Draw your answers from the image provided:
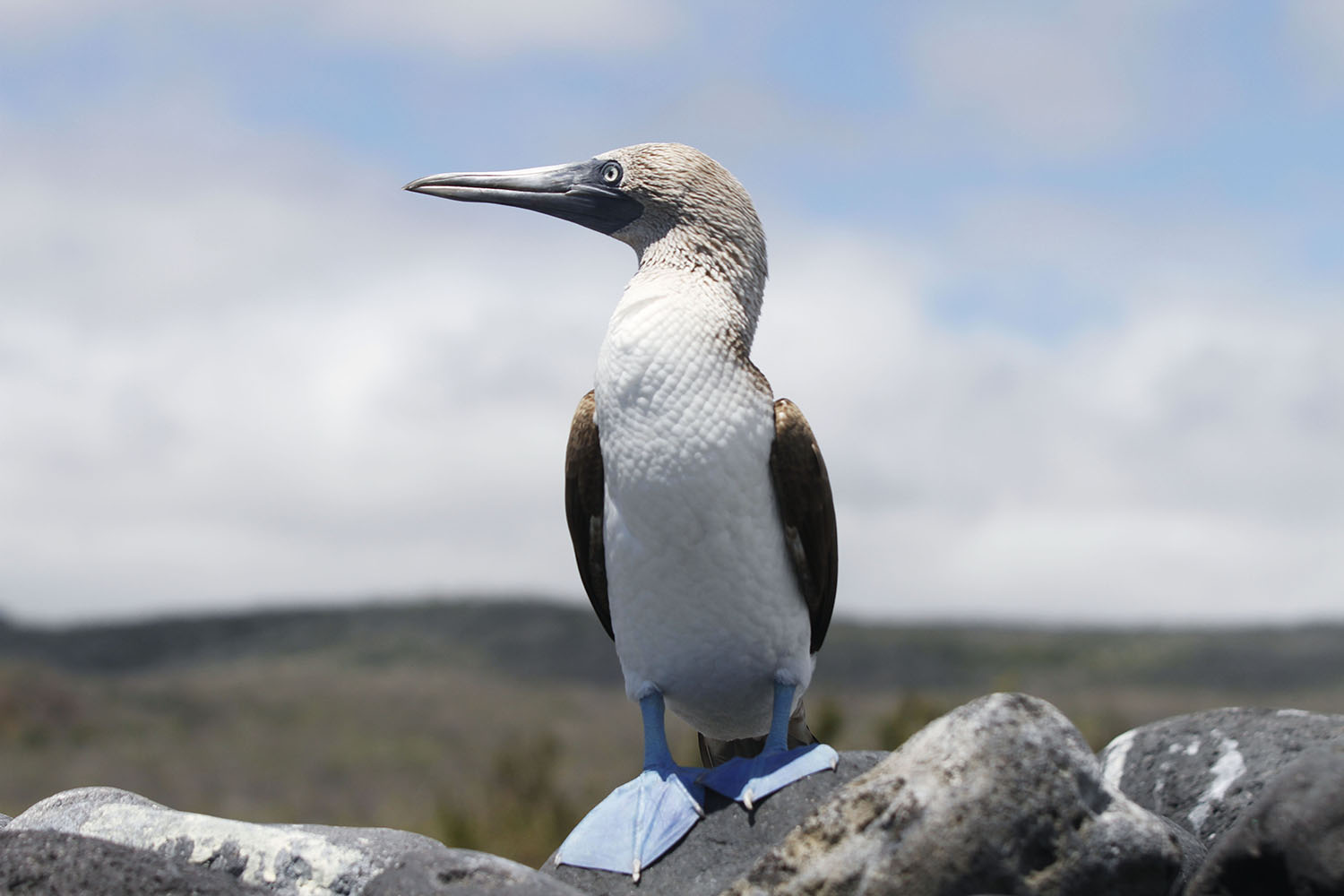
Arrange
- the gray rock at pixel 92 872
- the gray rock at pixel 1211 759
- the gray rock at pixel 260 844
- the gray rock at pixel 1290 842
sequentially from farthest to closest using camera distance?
the gray rock at pixel 1211 759 → the gray rock at pixel 260 844 → the gray rock at pixel 92 872 → the gray rock at pixel 1290 842

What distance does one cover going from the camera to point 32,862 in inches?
168

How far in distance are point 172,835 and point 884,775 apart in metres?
2.98

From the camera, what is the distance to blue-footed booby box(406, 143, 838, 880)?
17.0 feet

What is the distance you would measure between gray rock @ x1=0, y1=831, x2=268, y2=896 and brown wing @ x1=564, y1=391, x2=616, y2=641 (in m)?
2.10

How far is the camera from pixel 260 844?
197 inches

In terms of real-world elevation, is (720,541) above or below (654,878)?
above

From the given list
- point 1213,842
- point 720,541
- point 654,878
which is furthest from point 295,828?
point 1213,842

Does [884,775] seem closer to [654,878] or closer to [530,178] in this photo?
[654,878]

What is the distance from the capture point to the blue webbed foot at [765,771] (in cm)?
514

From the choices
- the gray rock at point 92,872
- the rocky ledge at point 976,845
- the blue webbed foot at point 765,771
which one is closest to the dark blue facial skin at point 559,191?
the blue webbed foot at point 765,771

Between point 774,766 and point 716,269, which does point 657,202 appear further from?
point 774,766

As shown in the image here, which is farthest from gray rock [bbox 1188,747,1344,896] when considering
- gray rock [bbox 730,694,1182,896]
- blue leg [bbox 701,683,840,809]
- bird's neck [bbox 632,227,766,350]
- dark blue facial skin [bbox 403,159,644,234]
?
dark blue facial skin [bbox 403,159,644,234]

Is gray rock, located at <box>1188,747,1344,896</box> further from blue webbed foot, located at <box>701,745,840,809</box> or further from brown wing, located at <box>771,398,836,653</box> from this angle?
brown wing, located at <box>771,398,836,653</box>

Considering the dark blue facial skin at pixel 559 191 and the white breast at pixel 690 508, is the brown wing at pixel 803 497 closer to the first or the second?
the white breast at pixel 690 508
